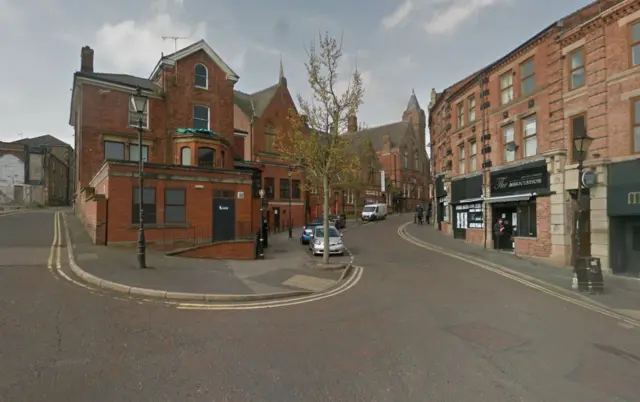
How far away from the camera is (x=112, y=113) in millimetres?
24953

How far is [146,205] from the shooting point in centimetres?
1583

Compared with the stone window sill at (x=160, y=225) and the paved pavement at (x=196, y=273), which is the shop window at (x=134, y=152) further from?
the paved pavement at (x=196, y=273)

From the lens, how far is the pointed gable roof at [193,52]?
86.3ft

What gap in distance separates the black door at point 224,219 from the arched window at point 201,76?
1398 centimetres

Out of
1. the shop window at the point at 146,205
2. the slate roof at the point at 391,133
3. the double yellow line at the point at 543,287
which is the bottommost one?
the double yellow line at the point at 543,287

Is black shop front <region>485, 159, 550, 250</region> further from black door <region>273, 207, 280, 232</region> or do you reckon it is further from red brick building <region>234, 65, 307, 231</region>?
black door <region>273, 207, 280, 232</region>

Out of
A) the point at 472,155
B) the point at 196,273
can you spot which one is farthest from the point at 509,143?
the point at 196,273

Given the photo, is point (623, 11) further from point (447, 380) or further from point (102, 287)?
point (102, 287)

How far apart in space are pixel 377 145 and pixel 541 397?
76.2 m

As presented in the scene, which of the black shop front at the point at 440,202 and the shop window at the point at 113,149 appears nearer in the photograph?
the shop window at the point at 113,149

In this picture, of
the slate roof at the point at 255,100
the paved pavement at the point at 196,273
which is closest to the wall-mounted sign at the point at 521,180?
the paved pavement at the point at 196,273

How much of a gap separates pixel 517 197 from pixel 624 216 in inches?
197

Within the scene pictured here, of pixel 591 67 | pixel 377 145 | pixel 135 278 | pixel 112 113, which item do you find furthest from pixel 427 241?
pixel 377 145

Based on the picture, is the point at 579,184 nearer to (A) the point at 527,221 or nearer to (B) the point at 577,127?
(B) the point at 577,127
